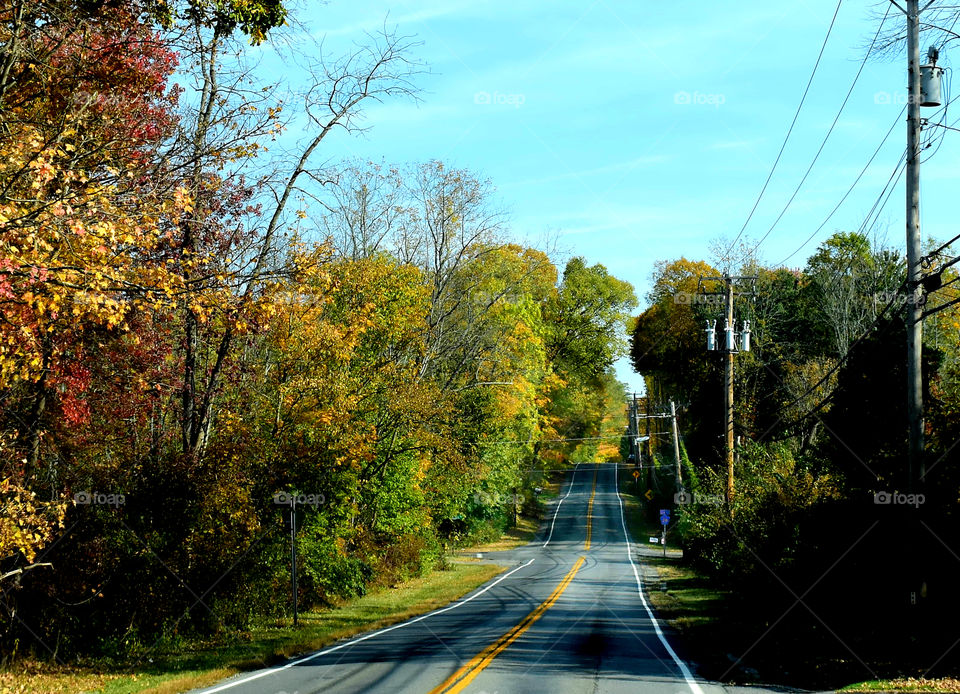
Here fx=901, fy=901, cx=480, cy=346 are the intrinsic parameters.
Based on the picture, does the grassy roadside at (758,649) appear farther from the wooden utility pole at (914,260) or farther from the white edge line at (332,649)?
the white edge line at (332,649)

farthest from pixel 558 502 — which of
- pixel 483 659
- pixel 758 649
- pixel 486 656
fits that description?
pixel 483 659

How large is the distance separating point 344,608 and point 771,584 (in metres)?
13.5

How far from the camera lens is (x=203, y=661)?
17.3m

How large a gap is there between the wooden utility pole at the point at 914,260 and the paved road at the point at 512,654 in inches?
190

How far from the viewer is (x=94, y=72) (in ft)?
44.2

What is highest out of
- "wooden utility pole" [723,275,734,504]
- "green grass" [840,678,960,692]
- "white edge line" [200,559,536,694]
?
"wooden utility pole" [723,275,734,504]

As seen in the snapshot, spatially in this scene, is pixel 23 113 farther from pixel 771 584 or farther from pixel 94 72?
pixel 771 584

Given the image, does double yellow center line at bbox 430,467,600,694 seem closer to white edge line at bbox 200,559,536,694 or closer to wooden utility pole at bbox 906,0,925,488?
white edge line at bbox 200,559,536,694

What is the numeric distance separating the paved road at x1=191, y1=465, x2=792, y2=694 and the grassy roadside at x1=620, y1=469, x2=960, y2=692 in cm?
78

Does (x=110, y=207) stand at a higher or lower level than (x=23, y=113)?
lower

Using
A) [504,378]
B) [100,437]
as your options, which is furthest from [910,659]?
[504,378]

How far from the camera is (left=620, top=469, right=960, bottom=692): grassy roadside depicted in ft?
47.2

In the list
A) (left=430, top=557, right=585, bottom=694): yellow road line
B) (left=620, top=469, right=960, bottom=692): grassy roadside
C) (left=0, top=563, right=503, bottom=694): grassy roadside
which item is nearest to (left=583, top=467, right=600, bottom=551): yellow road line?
(left=620, top=469, right=960, bottom=692): grassy roadside

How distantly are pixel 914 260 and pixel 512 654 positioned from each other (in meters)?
10.2
